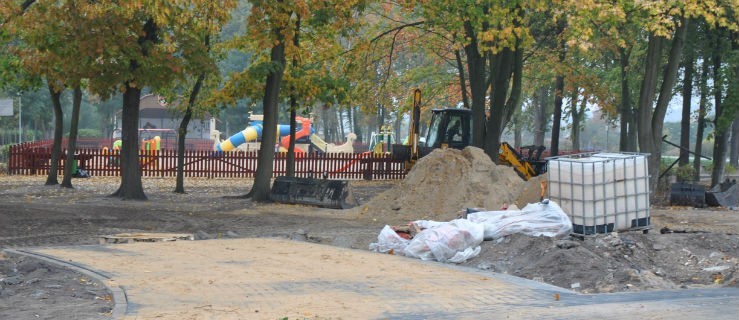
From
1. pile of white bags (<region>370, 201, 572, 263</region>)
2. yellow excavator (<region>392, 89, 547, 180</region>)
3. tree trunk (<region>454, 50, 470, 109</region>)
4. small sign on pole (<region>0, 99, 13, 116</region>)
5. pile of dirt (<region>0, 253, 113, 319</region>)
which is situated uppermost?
tree trunk (<region>454, 50, 470, 109</region>)

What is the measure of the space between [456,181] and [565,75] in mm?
18914

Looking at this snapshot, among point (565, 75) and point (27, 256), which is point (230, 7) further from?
point (565, 75)

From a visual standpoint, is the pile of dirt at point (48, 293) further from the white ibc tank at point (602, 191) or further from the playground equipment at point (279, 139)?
the playground equipment at point (279, 139)

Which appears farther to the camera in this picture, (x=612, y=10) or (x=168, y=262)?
(x=612, y=10)

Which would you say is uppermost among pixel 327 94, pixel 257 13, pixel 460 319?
pixel 257 13

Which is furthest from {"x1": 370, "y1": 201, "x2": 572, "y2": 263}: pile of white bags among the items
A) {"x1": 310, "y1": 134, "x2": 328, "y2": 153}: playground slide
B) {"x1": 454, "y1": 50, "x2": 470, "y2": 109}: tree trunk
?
{"x1": 310, "y1": 134, "x2": 328, "y2": 153}: playground slide

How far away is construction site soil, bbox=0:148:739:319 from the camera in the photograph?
40.4ft

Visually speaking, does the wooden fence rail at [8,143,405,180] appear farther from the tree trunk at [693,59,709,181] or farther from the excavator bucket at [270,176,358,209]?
the excavator bucket at [270,176,358,209]

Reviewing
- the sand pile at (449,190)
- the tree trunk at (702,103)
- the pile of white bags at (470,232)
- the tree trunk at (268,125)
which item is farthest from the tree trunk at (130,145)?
the tree trunk at (702,103)

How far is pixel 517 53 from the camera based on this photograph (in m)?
33.3

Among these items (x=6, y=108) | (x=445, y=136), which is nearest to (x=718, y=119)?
(x=445, y=136)

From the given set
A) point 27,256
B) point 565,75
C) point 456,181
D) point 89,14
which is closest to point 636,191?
point 456,181

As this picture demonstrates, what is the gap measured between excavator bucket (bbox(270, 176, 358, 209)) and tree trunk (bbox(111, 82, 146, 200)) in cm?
364

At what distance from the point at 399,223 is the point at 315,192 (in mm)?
4775
